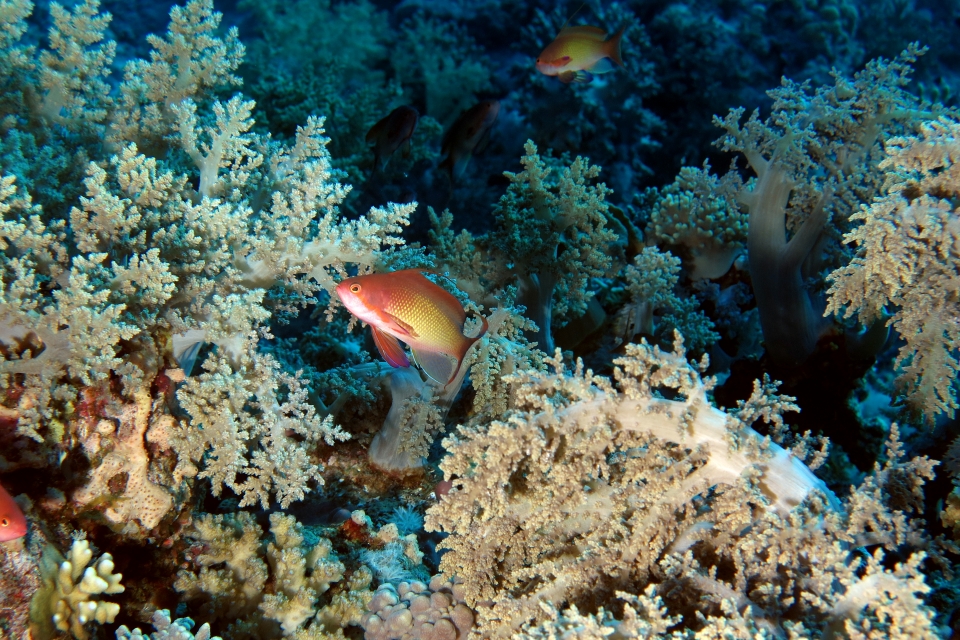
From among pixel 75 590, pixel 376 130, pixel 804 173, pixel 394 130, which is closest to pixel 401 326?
pixel 75 590

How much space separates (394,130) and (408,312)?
10.3 feet

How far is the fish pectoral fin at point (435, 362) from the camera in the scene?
7.09 ft

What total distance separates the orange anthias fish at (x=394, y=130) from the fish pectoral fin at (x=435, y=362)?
3.04 metres

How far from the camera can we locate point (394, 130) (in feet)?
15.1

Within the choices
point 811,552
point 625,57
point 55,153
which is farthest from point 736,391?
point 625,57

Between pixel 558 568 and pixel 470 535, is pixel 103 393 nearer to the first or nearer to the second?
pixel 470 535

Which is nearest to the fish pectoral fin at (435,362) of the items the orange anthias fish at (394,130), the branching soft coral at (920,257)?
the branching soft coral at (920,257)

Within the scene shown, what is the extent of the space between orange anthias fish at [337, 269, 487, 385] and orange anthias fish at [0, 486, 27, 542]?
1094 millimetres

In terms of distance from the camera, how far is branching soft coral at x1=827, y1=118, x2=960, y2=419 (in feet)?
7.16

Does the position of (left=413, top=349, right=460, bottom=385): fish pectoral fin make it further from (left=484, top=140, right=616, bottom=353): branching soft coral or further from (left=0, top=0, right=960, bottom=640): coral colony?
(left=484, top=140, right=616, bottom=353): branching soft coral

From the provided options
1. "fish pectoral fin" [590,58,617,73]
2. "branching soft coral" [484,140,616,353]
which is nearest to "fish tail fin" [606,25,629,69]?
"fish pectoral fin" [590,58,617,73]

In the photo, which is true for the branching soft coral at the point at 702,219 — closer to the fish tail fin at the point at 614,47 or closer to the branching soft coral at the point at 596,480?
the fish tail fin at the point at 614,47

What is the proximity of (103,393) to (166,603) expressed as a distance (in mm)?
889

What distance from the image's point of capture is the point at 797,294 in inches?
148
